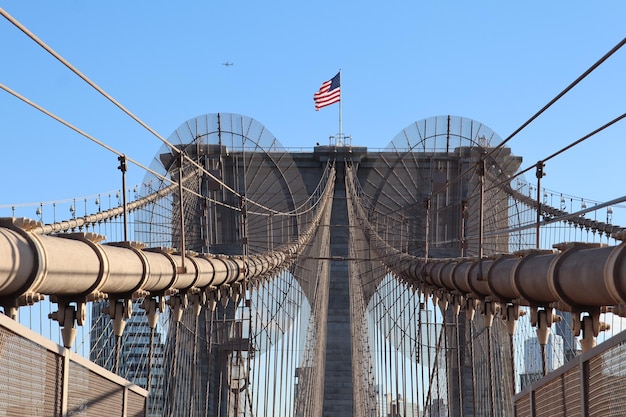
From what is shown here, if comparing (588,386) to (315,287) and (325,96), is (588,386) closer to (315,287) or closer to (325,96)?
(315,287)

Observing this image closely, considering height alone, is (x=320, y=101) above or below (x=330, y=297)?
above

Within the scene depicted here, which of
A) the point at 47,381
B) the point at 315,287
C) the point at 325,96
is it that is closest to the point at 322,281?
the point at 315,287

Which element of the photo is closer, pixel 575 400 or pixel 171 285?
pixel 575 400

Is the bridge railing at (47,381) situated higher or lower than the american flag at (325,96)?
lower

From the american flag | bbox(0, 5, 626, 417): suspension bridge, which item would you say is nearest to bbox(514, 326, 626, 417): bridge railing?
bbox(0, 5, 626, 417): suspension bridge

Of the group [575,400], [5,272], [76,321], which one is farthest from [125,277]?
[575,400]

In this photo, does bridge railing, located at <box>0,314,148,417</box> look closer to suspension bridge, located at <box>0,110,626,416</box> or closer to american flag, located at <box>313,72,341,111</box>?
suspension bridge, located at <box>0,110,626,416</box>

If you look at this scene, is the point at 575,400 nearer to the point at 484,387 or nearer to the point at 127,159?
the point at 127,159

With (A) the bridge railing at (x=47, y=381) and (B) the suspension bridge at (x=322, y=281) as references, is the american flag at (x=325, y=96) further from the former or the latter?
(A) the bridge railing at (x=47, y=381)

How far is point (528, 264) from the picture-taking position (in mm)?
7969

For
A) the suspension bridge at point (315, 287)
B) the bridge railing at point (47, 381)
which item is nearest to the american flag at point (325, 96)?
the suspension bridge at point (315, 287)

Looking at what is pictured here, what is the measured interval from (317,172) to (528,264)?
28696mm

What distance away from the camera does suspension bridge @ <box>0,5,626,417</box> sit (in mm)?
6219

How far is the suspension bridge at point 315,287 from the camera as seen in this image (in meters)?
6.22
